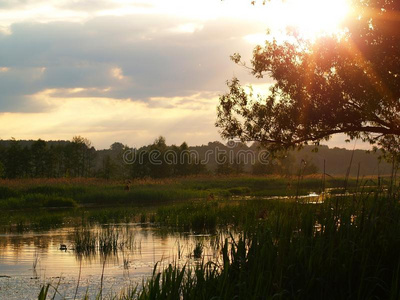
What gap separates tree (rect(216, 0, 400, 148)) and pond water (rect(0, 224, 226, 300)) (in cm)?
732

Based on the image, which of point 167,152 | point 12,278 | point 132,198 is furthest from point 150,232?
point 167,152

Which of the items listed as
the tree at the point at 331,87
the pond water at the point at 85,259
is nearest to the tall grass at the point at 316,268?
the pond water at the point at 85,259

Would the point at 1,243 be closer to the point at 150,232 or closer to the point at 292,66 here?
the point at 150,232

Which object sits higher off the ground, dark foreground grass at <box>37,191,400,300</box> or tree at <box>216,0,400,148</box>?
tree at <box>216,0,400,148</box>

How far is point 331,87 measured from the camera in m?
22.3

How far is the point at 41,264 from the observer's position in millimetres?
14641

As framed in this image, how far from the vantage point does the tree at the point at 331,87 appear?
19.4m

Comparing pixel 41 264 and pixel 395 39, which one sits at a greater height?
pixel 395 39

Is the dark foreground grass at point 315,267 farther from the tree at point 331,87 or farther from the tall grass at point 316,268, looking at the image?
the tree at point 331,87

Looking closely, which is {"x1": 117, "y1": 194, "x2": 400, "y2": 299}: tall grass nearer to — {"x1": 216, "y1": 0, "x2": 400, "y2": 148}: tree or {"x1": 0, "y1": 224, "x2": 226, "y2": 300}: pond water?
{"x1": 0, "y1": 224, "x2": 226, "y2": 300}: pond water

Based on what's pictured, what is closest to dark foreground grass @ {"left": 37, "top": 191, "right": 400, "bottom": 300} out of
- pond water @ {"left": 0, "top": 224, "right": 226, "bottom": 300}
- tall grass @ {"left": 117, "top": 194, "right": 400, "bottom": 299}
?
tall grass @ {"left": 117, "top": 194, "right": 400, "bottom": 299}

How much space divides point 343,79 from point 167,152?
5598 centimetres

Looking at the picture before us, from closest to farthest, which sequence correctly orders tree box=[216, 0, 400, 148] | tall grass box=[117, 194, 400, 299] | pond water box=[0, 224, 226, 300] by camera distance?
tall grass box=[117, 194, 400, 299] < pond water box=[0, 224, 226, 300] < tree box=[216, 0, 400, 148]

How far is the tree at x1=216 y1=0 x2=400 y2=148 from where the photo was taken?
63.6 ft
